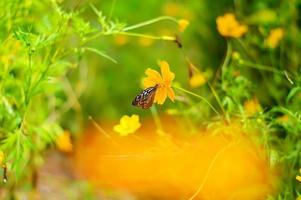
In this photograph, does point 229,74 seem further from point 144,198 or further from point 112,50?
point 112,50

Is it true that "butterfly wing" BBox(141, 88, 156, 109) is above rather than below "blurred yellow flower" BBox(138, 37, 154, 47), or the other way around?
below

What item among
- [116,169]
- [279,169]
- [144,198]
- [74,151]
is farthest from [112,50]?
[279,169]

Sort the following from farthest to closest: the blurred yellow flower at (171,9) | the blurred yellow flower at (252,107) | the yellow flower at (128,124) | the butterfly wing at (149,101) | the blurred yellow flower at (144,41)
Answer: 1. the blurred yellow flower at (171,9)
2. the blurred yellow flower at (144,41)
3. the blurred yellow flower at (252,107)
4. the yellow flower at (128,124)
5. the butterfly wing at (149,101)

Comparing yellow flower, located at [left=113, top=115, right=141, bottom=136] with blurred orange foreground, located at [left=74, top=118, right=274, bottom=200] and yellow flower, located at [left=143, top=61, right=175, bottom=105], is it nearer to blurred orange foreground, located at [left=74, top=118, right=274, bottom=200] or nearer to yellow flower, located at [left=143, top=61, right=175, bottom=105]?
blurred orange foreground, located at [left=74, top=118, right=274, bottom=200]

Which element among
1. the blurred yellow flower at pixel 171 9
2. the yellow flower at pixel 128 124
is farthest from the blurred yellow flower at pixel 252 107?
the blurred yellow flower at pixel 171 9

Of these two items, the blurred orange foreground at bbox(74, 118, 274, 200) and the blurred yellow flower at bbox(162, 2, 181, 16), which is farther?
the blurred yellow flower at bbox(162, 2, 181, 16)

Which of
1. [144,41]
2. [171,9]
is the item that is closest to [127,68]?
[144,41]

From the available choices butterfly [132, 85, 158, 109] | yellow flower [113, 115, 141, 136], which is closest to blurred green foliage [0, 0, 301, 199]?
yellow flower [113, 115, 141, 136]

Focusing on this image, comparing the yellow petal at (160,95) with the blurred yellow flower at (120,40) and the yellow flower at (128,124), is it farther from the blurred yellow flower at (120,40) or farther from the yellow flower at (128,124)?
the blurred yellow flower at (120,40)
